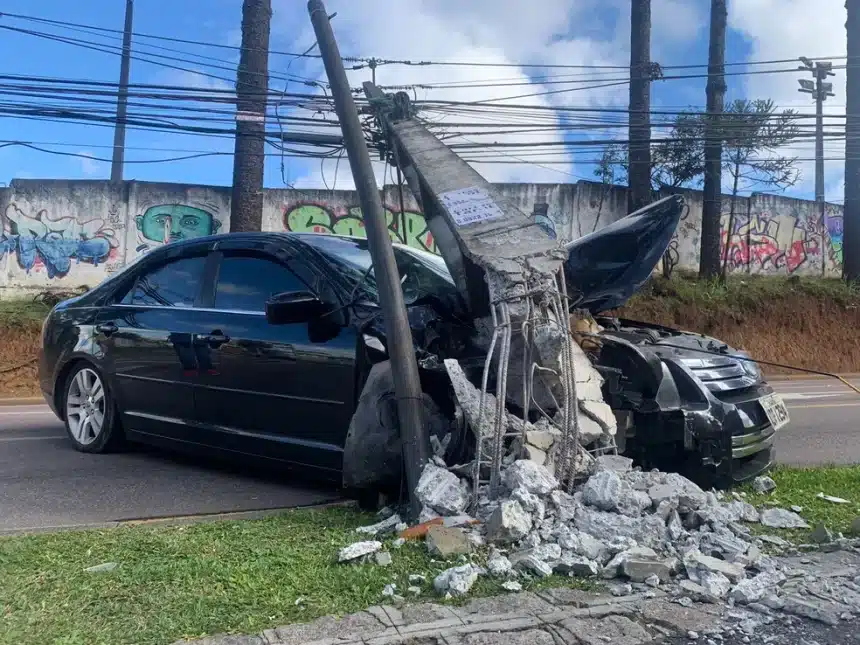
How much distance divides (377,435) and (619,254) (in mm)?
1907

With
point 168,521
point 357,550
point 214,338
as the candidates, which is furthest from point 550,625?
point 214,338

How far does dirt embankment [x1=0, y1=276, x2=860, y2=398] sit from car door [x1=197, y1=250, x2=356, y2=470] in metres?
14.9

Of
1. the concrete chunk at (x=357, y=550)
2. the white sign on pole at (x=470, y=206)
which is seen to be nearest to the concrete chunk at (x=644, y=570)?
the concrete chunk at (x=357, y=550)

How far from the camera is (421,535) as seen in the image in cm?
384

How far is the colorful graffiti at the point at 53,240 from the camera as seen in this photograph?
17.8m

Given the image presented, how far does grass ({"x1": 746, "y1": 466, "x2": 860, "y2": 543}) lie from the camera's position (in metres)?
4.42

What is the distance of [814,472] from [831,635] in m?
3.17

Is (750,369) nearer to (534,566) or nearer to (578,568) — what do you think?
(578,568)

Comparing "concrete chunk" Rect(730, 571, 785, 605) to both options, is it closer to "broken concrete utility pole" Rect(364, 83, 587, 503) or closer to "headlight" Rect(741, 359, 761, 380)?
"broken concrete utility pole" Rect(364, 83, 587, 503)

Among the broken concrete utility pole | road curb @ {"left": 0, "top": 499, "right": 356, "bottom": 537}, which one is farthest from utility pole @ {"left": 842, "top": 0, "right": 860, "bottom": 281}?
road curb @ {"left": 0, "top": 499, "right": 356, "bottom": 537}

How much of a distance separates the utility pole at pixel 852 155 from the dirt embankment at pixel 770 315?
3.12 feet

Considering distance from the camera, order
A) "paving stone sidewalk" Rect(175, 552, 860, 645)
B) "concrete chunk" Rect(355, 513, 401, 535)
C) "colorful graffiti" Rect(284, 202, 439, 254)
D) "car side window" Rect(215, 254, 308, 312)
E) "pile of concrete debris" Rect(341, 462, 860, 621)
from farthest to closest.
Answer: "colorful graffiti" Rect(284, 202, 439, 254)
"car side window" Rect(215, 254, 308, 312)
"concrete chunk" Rect(355, 513, 401, 535)
"pile of concrete debris" Rect(341, 462, 860, 621)
"paving stone sidewalk" Rect(175, 552, 860, 645)

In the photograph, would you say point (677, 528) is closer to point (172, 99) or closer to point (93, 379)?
point (93, 379)

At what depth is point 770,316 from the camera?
20578mm
